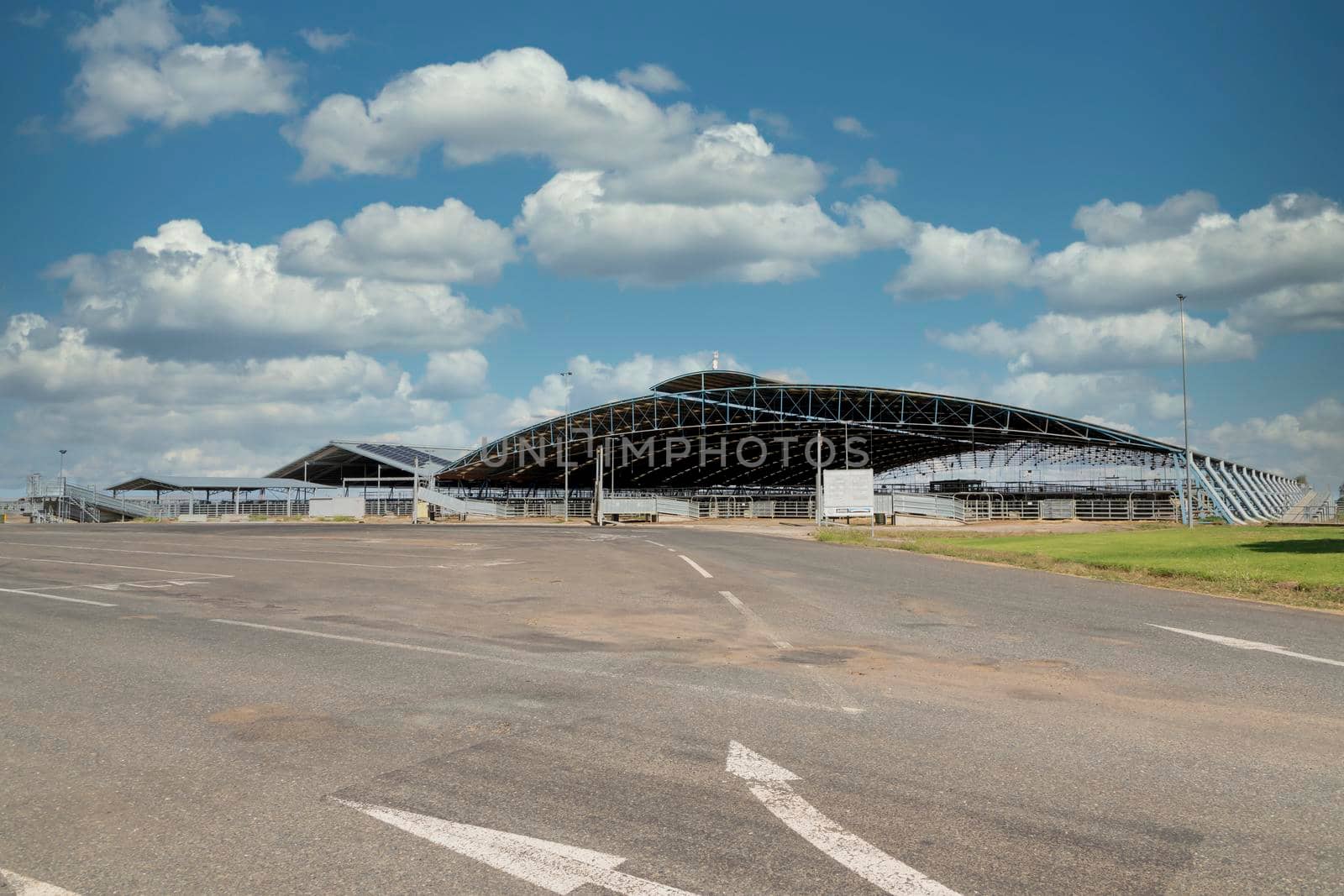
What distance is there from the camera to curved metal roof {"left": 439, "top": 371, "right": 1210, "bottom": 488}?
58.0 m

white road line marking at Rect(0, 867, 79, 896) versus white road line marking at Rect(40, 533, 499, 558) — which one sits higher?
white road line marking at Rect(0, 867, 79, 896)

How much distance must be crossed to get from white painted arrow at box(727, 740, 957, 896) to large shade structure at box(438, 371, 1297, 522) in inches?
1786

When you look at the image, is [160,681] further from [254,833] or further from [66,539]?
[66,539]

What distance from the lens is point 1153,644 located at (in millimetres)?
9070

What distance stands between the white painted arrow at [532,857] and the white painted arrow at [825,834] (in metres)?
0.72

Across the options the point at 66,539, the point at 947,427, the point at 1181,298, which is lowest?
the point at 66,539

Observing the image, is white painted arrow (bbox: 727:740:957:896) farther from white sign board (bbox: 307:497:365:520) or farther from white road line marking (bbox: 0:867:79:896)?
white sign board (bbox: 307:497:365:520)

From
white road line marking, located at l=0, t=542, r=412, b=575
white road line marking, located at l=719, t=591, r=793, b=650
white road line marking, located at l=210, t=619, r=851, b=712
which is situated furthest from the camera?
white road line marking, located at l=0, t=542, r=412, b=575

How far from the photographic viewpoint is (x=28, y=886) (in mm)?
3438

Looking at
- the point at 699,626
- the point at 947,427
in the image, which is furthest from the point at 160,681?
the point at 947,427

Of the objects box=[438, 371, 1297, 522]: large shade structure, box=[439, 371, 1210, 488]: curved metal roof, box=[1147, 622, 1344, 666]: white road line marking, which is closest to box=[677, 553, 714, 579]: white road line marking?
box=[1147, 622, 1344, 666]: white road line marking

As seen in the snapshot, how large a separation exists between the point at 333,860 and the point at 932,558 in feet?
71.0

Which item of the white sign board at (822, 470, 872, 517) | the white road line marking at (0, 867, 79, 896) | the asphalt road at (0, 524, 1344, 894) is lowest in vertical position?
the white road line marking at (0, 867, 79, 896)

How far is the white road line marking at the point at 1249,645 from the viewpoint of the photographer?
8.10m
